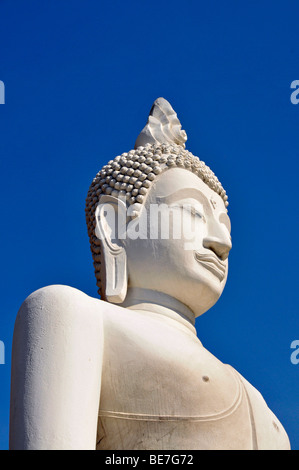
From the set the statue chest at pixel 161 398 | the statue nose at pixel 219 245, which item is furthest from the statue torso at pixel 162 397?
the statue nose at pixel 219 245

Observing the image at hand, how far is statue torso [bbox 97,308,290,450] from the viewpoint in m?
5.99

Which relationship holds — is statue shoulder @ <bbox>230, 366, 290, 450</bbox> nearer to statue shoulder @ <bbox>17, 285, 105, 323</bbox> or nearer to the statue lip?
the statue lip

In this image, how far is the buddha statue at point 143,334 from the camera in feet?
18.6

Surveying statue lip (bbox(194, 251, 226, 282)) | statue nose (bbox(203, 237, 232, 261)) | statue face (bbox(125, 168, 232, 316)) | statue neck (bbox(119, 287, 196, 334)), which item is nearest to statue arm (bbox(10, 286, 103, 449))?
Answer: statue neck (bbox(119, 287, 196, 334))

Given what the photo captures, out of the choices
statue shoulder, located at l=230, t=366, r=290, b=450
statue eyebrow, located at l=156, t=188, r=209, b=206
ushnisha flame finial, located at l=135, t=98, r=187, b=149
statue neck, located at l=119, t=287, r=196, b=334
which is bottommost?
statue shoulder, located at l=230, t=366, r=290, b=450

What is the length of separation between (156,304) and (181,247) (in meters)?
0.53

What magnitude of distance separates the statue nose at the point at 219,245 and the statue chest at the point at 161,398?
111cm

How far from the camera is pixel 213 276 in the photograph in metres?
7.17

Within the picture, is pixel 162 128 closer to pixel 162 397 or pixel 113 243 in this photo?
pixel 113 243

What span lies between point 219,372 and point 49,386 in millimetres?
1497

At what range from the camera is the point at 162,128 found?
26.6 ft

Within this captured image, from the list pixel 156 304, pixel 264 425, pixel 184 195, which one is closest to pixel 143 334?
pixel 156 304

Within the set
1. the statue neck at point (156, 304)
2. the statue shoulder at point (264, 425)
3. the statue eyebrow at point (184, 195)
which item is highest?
the statue eyebrow at point (184, 195)

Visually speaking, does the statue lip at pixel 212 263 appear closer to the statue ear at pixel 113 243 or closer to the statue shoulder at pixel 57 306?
the statue ear at pixel 113 243
